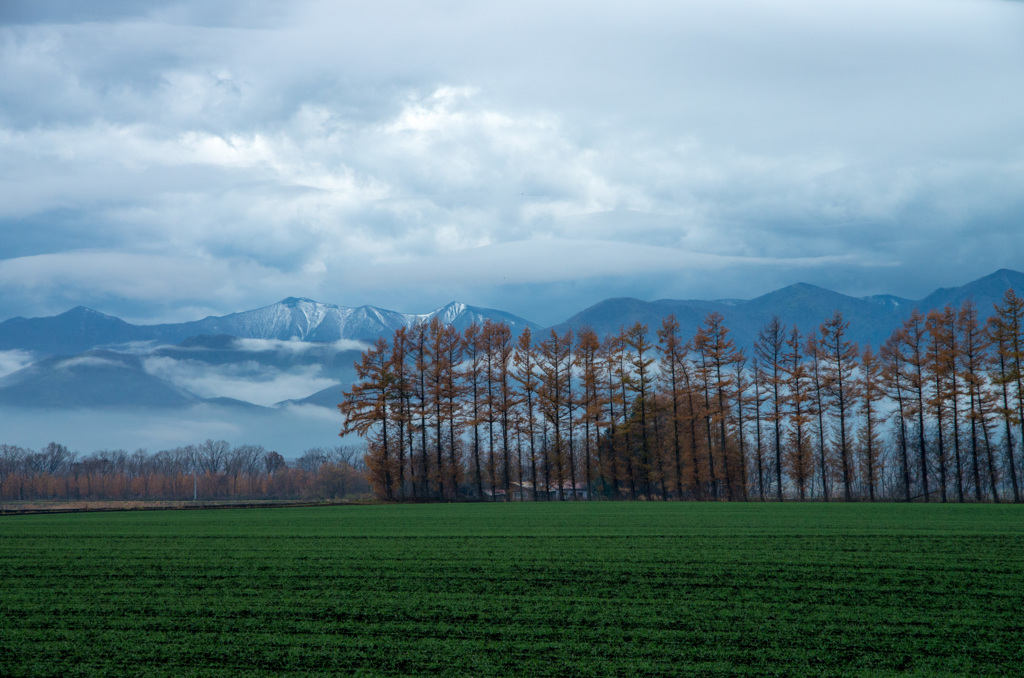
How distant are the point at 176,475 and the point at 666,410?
150331 mm

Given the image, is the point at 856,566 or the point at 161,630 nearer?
the point at 161,630

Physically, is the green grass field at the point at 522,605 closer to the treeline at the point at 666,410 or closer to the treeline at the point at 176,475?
the treeline at the point at 666,410

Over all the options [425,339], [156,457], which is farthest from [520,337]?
[156,457]

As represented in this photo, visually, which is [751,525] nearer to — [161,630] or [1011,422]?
[161,630]

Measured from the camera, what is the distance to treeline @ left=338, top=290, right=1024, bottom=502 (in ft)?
160

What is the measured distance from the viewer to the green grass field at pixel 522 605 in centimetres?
967

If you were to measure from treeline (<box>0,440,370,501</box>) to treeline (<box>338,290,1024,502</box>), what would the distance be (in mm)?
71972

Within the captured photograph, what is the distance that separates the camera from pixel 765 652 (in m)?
9.93

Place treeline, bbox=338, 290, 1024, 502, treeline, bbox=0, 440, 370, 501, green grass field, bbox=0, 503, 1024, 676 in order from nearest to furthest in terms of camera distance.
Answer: green grass field, bbox=0, 503, 1024, 676
treeline, bbox=338, 290, 1024, 502
treeline, bbox=0, 440, 370, 501

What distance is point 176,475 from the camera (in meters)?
172

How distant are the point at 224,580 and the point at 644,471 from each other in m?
43.0

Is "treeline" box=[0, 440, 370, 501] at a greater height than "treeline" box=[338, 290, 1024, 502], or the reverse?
"treeline" box=[338, 290, 1024, 502]

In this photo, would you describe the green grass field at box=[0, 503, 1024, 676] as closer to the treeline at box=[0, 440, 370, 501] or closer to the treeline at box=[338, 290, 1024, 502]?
the treeline at box=[338, 290, 1024, 502]

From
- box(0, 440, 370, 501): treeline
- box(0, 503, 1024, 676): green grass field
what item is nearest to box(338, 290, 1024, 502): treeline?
box(0, 503, 1024, 676): green grass field
